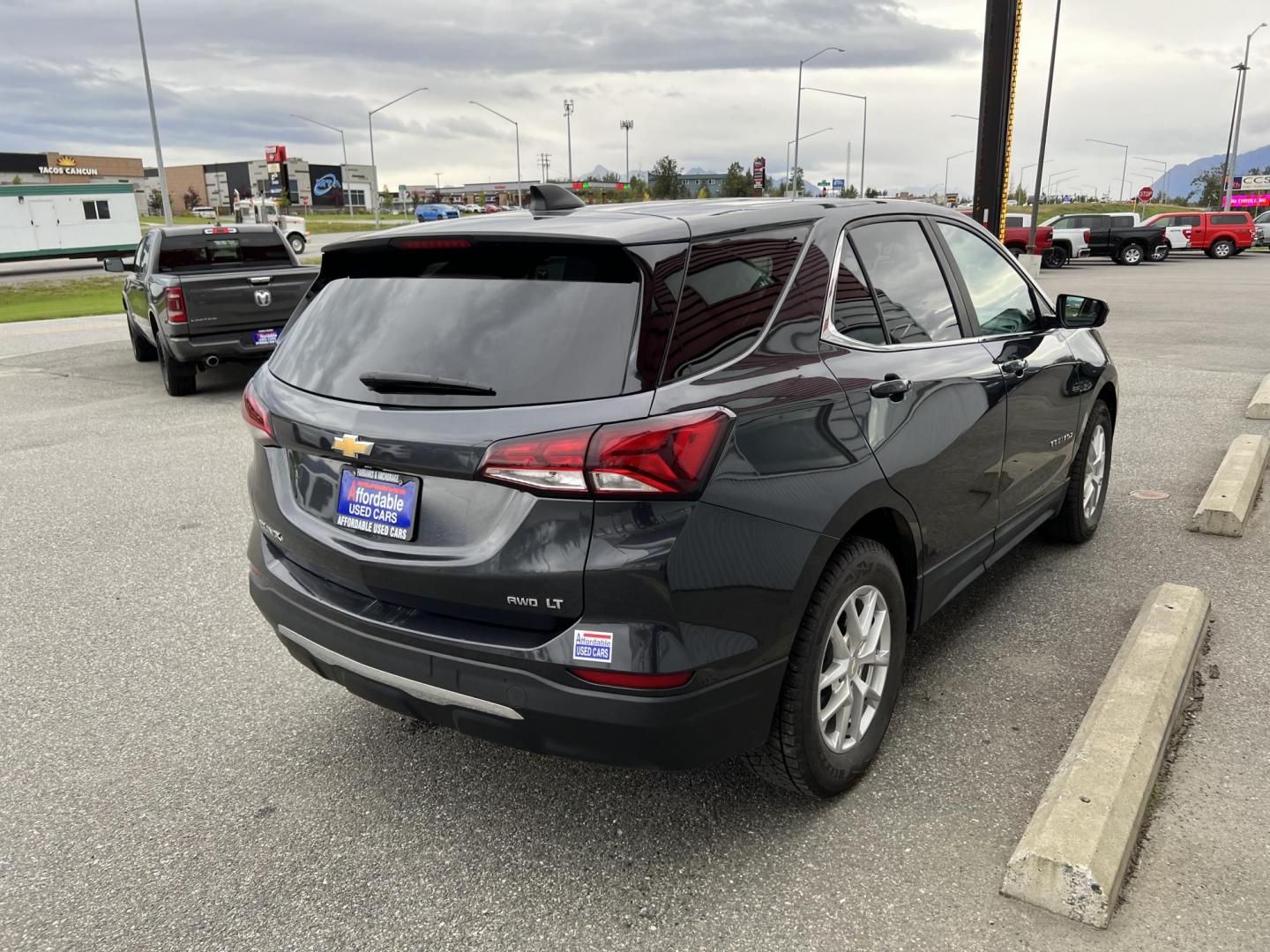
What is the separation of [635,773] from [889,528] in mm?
1146

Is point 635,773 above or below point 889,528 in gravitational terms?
below

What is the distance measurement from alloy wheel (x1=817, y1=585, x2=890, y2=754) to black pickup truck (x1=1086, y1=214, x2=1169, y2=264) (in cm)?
3519

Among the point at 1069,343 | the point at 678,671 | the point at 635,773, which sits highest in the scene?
the point at 1069,343

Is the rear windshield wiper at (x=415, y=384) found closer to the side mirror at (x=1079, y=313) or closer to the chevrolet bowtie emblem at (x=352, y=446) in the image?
the chevrolet bowtie emblem at (x=352, y=446)

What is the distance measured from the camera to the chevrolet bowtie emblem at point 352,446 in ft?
8.31

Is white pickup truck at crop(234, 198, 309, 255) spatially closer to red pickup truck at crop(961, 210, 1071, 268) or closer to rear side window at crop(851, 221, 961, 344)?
red pickup truck at crop(961, 210, 1071, 268)

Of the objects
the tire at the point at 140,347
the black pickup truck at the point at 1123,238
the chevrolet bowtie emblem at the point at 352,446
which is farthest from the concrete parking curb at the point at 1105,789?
the black pickup truck at the point at 1123,238

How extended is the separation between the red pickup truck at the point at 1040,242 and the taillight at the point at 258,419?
105ft

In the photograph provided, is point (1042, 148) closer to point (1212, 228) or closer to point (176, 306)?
point (1212, 228)

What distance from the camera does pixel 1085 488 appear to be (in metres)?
4.90

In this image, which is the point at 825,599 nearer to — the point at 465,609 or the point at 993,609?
the point at 465,609

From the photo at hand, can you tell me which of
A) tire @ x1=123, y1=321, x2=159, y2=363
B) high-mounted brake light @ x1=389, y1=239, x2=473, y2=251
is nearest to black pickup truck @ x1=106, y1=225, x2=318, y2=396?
tire @ x1=123, y1=321, x2=159, y2=363

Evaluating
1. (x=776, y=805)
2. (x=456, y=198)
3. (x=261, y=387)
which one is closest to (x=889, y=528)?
(x=776, y=805)

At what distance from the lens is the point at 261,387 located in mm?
3076
